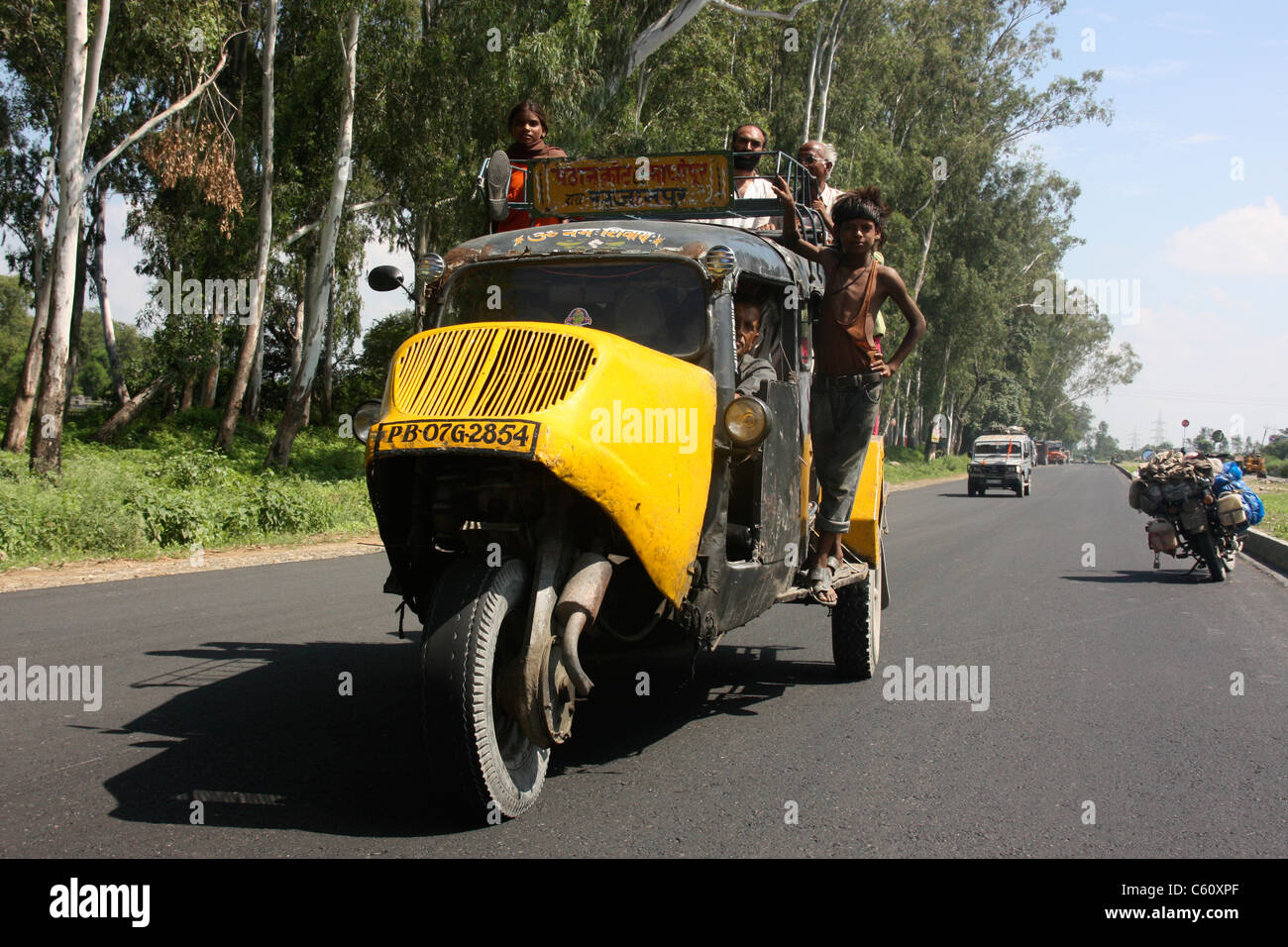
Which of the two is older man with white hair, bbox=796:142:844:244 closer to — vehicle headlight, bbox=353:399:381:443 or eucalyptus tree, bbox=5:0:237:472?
vehicle headlight, bbox=353:399:381:443

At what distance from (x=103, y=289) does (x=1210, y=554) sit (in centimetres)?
3381

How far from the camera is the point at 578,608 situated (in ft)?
14.1

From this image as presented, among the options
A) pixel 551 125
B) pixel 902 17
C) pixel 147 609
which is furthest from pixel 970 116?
pixel 147 609

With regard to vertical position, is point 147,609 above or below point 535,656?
below

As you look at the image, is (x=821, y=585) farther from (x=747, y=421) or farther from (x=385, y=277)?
(x=385, y=277)

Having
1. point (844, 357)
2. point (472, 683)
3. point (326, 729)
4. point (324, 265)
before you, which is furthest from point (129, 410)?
point (472, 683)

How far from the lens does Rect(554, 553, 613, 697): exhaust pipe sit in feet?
14.0

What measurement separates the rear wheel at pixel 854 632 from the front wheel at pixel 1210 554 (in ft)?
25.8

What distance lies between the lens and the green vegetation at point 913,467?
4994 cm

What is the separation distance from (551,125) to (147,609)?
16.9 meters

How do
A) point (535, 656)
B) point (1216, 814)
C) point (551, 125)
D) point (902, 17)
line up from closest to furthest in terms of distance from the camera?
point (535, 656)
point (1216, 814)
point (551, 125)
point (902, 17)

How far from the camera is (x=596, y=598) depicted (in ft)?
14.3

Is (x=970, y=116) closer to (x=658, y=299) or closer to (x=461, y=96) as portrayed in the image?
(x=461, y=96)

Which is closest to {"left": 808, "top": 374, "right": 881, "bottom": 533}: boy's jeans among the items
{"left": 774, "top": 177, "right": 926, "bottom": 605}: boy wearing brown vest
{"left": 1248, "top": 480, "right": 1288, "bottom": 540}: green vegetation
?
{"left": 774, "top": 177, "right": 926, "bottom": 605}: boy wearing brown vest
